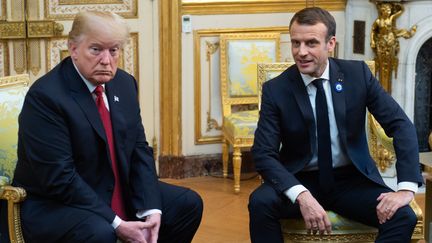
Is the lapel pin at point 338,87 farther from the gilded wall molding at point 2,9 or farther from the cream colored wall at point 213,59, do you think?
the gilded wall molding at point 2,9

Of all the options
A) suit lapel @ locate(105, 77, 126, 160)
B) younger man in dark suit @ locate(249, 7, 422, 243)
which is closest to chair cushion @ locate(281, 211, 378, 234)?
younger man in dark suit @ locate(249, 7, 422, 243)

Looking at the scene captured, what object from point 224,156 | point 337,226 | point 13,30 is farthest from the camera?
point 224,156

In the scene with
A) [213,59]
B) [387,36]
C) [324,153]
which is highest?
[387,36]

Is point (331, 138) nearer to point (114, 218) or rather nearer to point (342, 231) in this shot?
point (342, 231)

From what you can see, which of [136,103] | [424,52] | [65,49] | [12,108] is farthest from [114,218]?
[424,52]

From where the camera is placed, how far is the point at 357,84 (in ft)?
11.2

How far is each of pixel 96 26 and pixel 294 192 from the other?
0.92m

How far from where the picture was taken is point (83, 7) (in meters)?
5.25

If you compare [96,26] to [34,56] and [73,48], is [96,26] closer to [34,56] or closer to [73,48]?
[73,48]

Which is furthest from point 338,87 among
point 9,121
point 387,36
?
point 387,36

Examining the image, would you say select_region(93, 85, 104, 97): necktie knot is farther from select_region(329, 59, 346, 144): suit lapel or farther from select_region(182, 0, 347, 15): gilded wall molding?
select_region(182, 0, 347, 15): gilded wall molding

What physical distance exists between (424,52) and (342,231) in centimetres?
249

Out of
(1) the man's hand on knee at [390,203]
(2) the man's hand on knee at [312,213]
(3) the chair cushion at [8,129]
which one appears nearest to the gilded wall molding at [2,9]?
(3) the chair cushion at [8,129]

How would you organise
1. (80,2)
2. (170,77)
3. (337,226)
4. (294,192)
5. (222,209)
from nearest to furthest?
(294,192) → (337,226) → (222,209) → (80,2) → (170,77)
